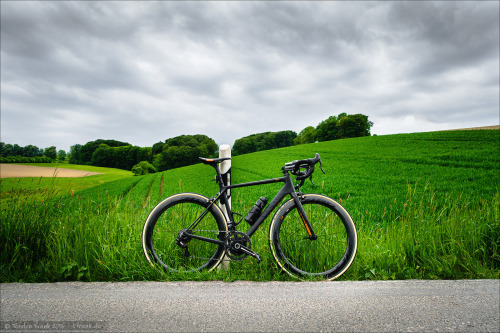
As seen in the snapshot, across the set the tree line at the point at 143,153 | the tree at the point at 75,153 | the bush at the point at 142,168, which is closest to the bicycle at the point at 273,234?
the tree line at the point at 143,153

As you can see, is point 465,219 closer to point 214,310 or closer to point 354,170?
point 214,310

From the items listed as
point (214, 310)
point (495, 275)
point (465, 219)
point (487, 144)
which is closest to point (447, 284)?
point (495, 275)

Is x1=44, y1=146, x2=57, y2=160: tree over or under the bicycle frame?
over

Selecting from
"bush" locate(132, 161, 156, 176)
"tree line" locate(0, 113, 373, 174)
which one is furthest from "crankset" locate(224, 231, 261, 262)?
"bush" locate(132, 161, 156, 176)

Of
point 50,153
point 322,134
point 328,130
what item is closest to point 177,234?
point 50,153

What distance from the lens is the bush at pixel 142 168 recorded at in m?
40.2

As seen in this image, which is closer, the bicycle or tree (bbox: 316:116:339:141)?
the bicycle

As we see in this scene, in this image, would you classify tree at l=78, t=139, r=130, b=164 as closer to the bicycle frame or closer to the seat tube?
the bicycle frame

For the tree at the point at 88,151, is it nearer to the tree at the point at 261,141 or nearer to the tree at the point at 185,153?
the tree at the point at 185,153

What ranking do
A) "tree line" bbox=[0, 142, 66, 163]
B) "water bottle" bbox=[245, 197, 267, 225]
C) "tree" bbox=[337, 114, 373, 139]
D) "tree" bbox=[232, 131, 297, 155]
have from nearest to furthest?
"water bottle" bbox=[245, 197, 267, 225], "tree line" bbox=[0, 142, 66, 163], "tree" bbox=[232, 131, 297, 155], "tree" bbox=[337, 114, 373, 139]

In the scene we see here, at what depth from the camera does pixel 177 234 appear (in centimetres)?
332

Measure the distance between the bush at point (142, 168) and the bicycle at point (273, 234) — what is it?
3878 centimetres

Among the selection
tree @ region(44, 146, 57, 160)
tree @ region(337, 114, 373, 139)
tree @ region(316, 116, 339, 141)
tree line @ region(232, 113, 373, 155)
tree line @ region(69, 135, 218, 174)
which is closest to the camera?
tree @ region(44, 146, 57, 160)

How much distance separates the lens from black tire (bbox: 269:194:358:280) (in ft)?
10.1
